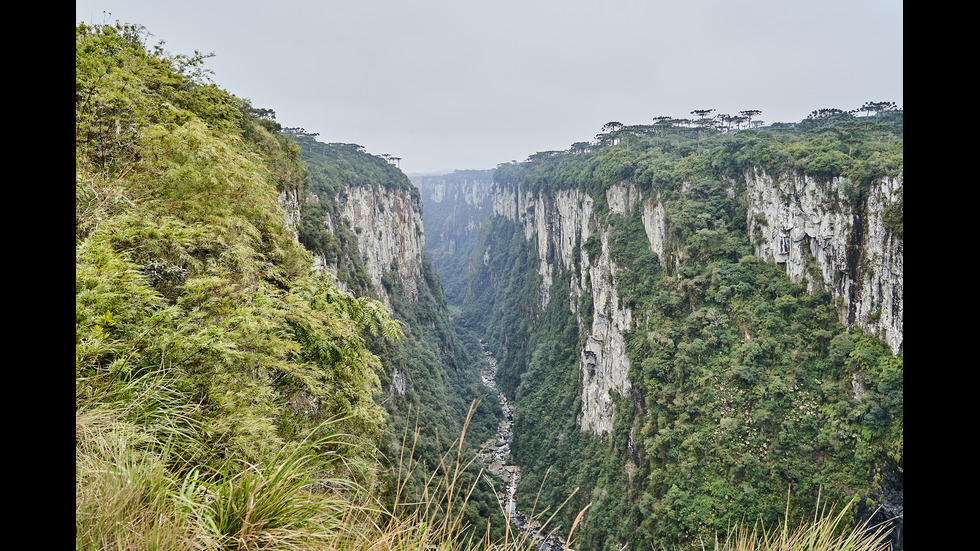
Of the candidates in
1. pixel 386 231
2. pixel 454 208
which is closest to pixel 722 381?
pixel 386 231

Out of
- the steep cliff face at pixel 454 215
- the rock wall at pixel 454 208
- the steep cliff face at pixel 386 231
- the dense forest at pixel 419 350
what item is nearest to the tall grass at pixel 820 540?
the dense forest at pixel 419 350

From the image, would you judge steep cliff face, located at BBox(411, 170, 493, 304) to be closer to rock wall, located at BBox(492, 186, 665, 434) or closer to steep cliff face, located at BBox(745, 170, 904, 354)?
rock wall, located at BBox(492, 186, 665, 434)

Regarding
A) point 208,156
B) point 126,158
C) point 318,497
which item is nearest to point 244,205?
point 208,156

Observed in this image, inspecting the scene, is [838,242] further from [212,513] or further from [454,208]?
[454,208]

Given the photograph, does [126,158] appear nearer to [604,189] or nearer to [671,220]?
[671,220]

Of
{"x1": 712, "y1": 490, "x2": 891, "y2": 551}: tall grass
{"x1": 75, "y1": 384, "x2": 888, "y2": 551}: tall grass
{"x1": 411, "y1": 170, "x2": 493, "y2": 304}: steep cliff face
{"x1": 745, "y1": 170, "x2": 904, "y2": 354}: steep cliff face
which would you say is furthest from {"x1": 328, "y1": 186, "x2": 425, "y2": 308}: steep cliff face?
{"x1": 411, "y1": 170, "x2": 493, "y2": 304}: steep cliff face
